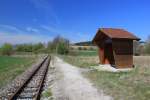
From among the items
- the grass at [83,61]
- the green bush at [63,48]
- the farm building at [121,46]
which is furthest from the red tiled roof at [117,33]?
the green bush at [63,48]

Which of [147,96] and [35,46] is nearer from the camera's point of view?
[147,96]

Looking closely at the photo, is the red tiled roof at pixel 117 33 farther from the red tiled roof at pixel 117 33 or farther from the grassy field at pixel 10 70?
the grassy field at pixel 10 70

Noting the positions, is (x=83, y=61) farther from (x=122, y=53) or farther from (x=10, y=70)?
(x=122, y=53)

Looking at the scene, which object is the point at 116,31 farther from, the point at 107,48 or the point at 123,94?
the point at 123,94

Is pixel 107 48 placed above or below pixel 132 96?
above

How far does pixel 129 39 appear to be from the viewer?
24.9 m

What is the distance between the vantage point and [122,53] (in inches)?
981

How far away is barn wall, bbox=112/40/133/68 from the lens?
24562mm

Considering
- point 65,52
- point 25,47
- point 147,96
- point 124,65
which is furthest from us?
point 25,47

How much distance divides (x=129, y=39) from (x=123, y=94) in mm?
14363

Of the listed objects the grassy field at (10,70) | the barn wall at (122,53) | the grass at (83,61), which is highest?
the barn wall at (122,53)

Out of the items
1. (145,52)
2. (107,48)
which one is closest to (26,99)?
(107,48)

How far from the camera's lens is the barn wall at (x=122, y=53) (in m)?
24.6

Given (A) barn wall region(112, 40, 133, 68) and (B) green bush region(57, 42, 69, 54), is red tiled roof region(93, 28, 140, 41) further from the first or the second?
(B) green bush region(57, 42, 69, 54)
